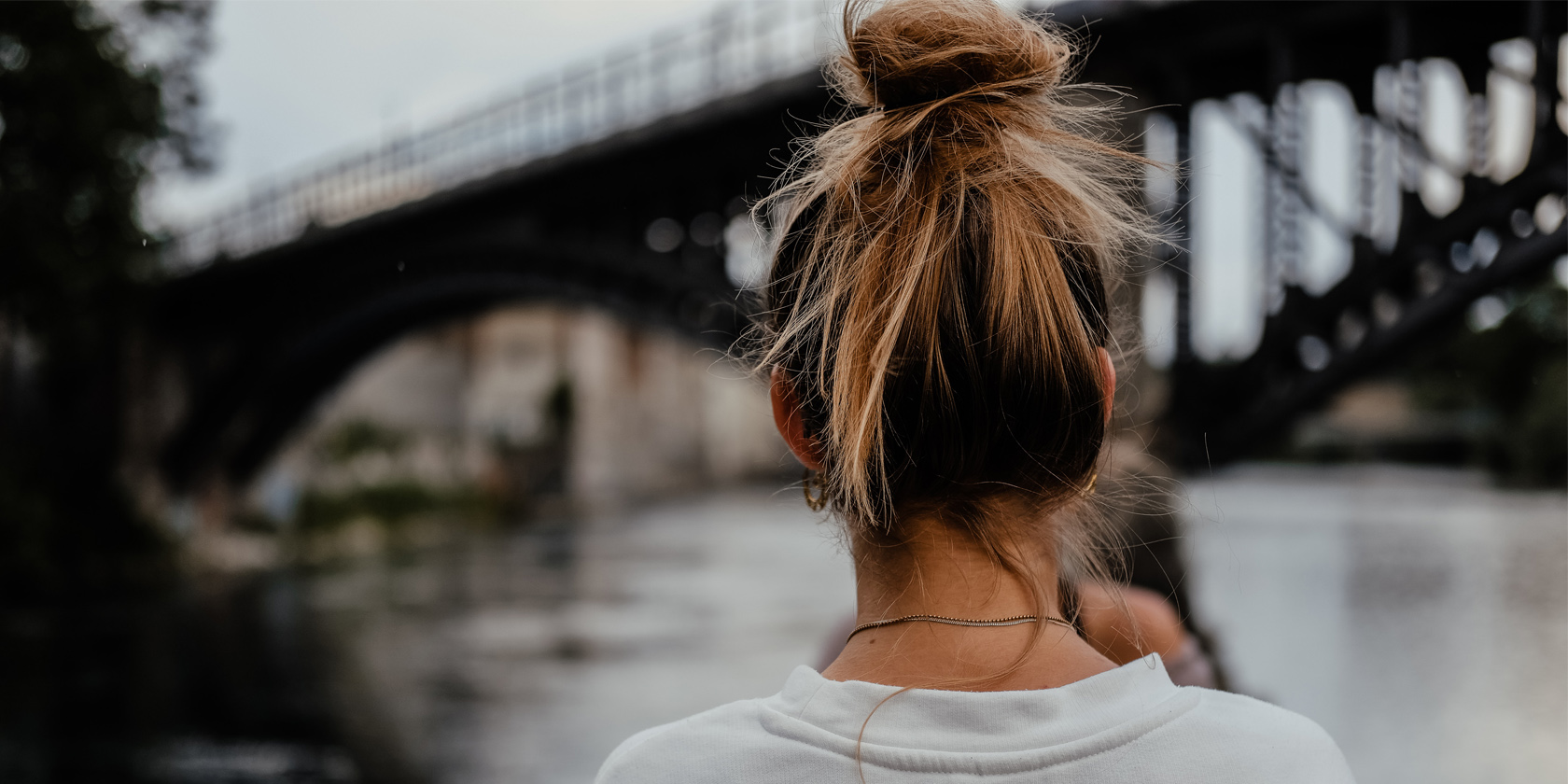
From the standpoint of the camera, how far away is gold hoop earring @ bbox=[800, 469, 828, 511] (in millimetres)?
926

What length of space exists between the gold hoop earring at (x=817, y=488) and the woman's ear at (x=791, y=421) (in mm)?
14

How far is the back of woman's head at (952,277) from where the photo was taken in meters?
0.80

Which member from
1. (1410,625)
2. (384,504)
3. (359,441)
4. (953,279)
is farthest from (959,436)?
(359,441)

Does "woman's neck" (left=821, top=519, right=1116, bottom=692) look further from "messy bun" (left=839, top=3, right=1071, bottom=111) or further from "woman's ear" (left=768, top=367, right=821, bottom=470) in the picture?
"messy bun" (left=839, top=3, right=1071, bottom=111)

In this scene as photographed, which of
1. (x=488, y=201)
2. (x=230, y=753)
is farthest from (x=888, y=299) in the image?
(x=488, y=201)

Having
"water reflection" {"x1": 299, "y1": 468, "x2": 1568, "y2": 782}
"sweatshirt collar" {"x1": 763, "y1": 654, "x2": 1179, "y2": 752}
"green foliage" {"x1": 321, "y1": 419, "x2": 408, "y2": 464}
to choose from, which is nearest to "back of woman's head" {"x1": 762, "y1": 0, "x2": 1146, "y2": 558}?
"sweatshirt collar" {"x1": 763, "y1": 654, "x2": 1179, "y2": 752}

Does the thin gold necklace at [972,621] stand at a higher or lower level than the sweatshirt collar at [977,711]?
higher

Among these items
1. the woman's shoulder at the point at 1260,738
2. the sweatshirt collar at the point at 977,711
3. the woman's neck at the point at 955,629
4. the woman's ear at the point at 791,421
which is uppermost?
the woman's ear at the point at 791,421

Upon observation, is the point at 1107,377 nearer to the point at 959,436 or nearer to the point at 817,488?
the point at 959,436

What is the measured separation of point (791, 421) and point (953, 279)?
208 mm

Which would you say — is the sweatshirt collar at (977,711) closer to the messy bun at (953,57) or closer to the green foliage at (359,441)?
the messy bun at (953,57)

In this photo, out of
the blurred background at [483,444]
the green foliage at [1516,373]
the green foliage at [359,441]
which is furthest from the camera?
the green foliage at [359,441]

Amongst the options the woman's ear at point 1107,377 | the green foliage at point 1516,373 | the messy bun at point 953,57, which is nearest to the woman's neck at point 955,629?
the woman's ear at point 1107,377

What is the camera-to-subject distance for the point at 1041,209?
32.6 inches
